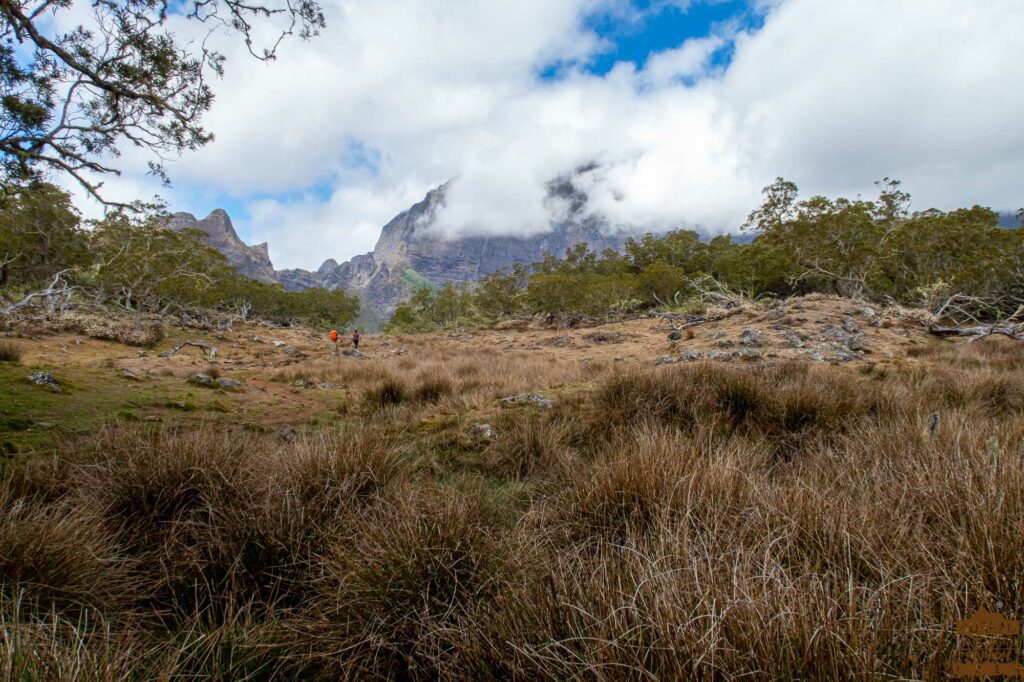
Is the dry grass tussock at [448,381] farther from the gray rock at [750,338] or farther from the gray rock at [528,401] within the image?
the gray rock at [750,338]

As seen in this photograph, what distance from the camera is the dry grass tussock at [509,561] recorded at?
1.17 metres

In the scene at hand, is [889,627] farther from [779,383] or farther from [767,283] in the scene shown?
[767,283]

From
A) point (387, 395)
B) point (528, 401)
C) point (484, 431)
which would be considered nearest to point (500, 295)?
point (387, 395)

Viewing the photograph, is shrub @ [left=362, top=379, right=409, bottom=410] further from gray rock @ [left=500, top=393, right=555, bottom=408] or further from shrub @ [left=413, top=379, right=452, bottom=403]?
gray rock @ [left=500, top=393, right=555, bottom=408]

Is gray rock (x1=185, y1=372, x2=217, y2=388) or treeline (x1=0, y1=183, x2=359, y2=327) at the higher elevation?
treeline (x1=0, y1=183, x2=359, y2=327)

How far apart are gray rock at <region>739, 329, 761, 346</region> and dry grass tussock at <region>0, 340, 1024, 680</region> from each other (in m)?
8.22

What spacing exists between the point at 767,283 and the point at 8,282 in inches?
2010

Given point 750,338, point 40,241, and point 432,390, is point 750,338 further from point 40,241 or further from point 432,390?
point 40,241

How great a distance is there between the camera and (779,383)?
4918 millimetres

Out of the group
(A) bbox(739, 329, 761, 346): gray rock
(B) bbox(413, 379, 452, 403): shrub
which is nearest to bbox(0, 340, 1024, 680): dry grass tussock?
(B) bbox(413, 379, 452, 403): shrub

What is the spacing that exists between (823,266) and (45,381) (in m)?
33.2

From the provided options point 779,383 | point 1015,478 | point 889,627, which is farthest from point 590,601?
point 779,383

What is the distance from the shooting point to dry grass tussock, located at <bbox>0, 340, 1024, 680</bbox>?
1165 millimetres

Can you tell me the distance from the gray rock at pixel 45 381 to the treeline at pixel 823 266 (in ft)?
75.7
